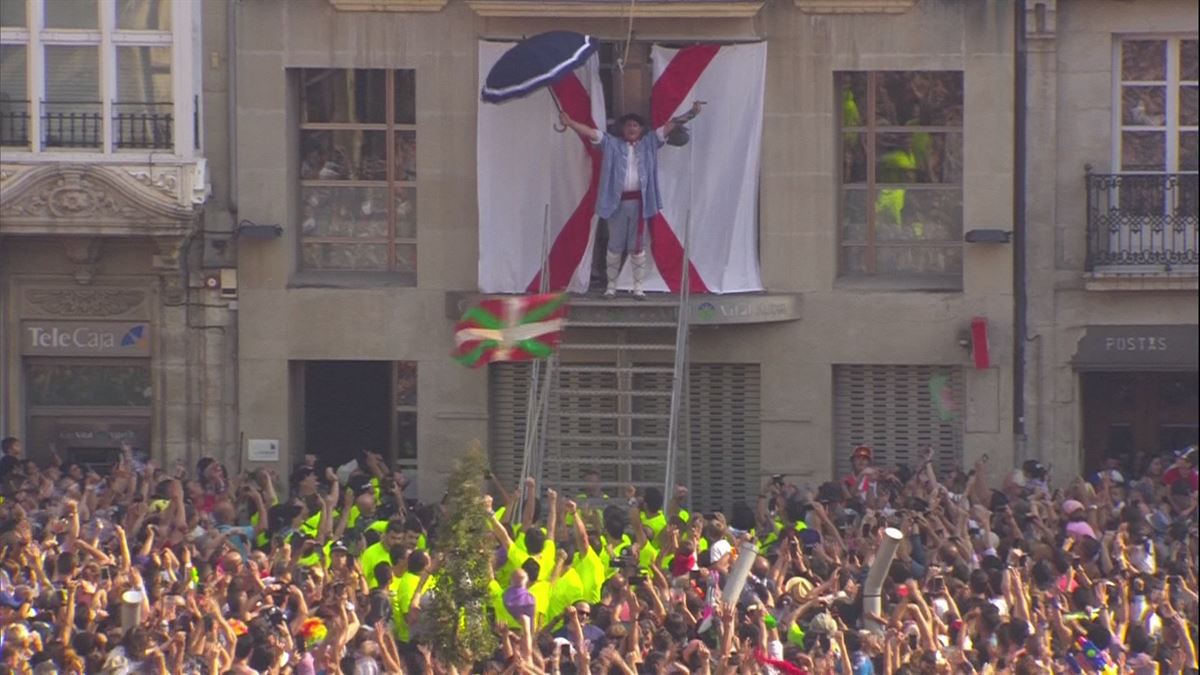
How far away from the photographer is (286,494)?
26312 mm

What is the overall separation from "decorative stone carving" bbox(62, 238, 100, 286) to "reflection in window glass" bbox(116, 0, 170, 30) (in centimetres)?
225

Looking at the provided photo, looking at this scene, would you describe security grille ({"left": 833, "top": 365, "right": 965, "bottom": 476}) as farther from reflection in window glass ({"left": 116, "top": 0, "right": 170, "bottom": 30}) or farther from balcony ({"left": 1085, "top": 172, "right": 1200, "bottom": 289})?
reflection in window glass ({"left": 116, "top": 0, "right": 170, "bottom": 30})

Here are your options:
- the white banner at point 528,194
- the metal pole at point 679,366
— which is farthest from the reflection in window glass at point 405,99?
the metal pole at point 679,366

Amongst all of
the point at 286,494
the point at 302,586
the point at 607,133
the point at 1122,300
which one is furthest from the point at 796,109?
the point at 302,586

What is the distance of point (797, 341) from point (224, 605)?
9.31m

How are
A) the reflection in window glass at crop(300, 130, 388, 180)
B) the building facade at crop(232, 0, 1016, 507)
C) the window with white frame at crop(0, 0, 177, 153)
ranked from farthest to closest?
the reflection in window glass at crop(300, 130, 388, 180) → the building facade at crop(232, 0, 1016, 507) → the window with white frame at crop(0, 0, 177, 153)

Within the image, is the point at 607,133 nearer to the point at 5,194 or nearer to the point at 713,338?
the point at 713,338

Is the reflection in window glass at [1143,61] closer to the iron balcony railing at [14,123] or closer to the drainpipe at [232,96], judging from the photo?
the drainpipe at [232,96]

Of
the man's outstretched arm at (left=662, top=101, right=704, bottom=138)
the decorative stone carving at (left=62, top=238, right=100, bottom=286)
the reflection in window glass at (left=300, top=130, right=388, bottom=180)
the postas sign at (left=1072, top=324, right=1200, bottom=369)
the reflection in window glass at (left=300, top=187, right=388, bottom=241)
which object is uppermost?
the man's outstretched arm at (left=662, top=101, right=704, bottom=138)

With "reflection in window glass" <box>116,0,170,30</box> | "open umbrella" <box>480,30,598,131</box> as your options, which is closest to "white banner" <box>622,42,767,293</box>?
"open umbrella" <box>480,30,598,131</box>

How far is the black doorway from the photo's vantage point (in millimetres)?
26953

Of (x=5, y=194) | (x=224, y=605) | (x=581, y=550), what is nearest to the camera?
(x=224, y=605)

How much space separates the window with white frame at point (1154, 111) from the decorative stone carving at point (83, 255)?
34.9ft

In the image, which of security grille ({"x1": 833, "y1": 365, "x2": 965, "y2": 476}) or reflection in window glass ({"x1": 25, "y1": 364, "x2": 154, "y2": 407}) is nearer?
security grille ({"x1": 833, "y1": 365, "x2": 965, "y2": 476})
